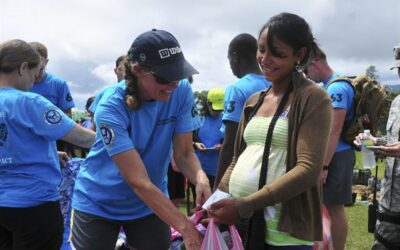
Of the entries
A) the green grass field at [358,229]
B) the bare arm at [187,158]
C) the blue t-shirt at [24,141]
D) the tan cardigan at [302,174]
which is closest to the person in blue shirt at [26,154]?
the blue t-shirt at [24,141]

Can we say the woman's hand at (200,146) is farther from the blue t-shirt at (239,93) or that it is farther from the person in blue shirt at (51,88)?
the blue t-shirt at (239,93)

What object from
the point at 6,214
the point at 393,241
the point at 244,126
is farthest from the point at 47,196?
the point at 393,241

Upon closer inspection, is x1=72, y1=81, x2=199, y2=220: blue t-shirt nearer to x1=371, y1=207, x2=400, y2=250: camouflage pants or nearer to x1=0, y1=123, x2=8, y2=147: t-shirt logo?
x1=0, y1=123, x2=8, y2=147: t-shirt logo

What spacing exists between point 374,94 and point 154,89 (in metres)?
2.57

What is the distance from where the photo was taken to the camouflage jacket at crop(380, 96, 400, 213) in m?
3.35

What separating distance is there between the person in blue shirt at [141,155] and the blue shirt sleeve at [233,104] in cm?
81

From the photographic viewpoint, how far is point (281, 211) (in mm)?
2180

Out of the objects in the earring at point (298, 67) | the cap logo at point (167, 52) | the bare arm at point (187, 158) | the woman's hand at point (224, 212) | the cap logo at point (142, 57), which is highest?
the cap logo at point (167, 52)

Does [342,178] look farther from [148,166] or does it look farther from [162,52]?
[162,52]

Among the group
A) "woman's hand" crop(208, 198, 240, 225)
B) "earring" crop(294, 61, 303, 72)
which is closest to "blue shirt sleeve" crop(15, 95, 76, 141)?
"woman's hand" crop(208, 198, 240, 225)

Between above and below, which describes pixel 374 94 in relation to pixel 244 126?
above

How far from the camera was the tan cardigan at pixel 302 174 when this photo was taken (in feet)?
6.70

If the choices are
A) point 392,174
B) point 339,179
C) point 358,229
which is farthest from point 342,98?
point 358,229

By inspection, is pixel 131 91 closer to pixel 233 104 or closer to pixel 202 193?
pixel 202 193
